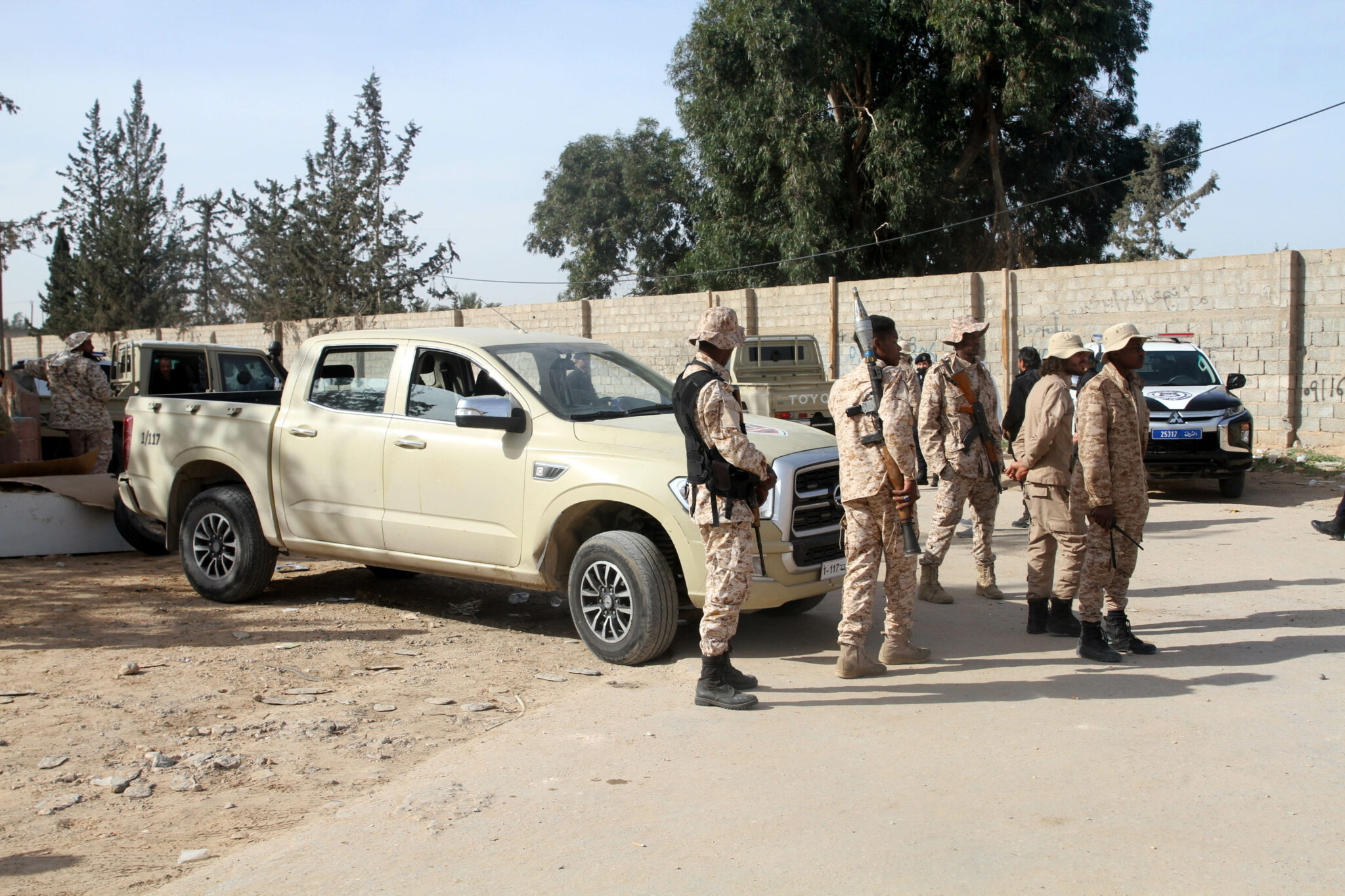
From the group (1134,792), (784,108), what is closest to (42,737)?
(1134,792)

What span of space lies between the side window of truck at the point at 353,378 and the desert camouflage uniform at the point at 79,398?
5288 mm

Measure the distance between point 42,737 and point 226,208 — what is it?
44.5 meters

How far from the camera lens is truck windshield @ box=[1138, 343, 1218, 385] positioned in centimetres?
1277

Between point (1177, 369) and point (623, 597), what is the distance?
9979 mm

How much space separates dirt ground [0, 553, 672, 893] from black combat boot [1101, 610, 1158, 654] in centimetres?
267

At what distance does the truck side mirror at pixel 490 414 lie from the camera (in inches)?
228

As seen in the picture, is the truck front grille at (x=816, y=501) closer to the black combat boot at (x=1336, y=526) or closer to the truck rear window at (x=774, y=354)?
the black combat boot at (x=1336, y=526)

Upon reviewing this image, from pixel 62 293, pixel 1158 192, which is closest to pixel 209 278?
pixel 62 293

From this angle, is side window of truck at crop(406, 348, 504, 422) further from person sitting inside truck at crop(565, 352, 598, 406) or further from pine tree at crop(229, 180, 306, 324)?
pine tree at crop(229, 180, 306, 324)

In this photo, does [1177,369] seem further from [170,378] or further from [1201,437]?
[170,378]

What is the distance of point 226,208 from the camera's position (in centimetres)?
4450

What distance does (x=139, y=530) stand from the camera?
9.10m

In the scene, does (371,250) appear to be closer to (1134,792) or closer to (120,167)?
(120,167)

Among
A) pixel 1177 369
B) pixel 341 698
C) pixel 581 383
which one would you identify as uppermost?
pixel 1177 369
